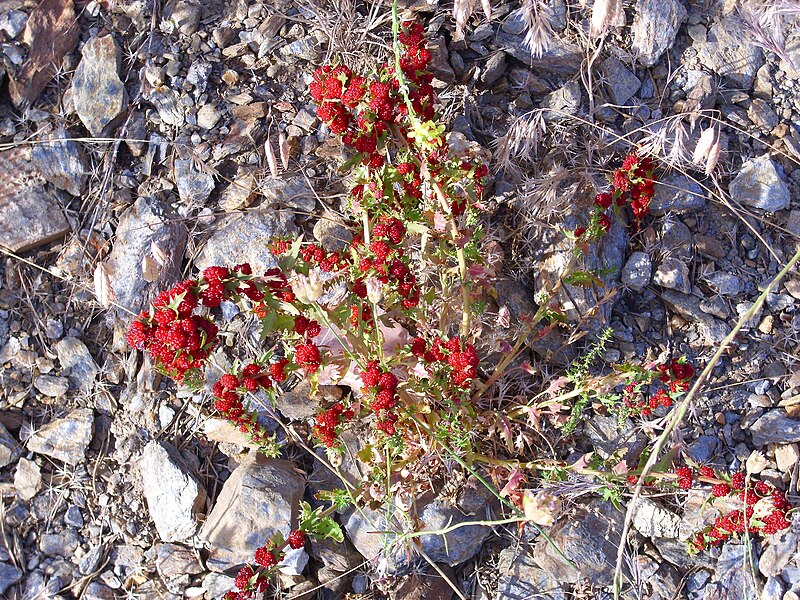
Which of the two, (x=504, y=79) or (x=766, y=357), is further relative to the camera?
(x=504, y=79)

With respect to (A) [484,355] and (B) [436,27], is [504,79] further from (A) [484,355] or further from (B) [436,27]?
(A) [484,355]

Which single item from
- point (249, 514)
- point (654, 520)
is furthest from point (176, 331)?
point (654, 520)

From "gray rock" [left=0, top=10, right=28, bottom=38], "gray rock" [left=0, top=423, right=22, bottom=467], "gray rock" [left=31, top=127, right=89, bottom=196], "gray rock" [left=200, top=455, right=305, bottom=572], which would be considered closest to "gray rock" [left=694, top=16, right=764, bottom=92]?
"gray rock" [left=200, top=455, right=305, bottom=572]

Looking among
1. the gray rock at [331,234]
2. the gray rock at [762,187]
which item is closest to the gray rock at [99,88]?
the gray rock at [331,234]

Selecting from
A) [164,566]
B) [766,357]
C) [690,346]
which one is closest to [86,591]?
[164,566]

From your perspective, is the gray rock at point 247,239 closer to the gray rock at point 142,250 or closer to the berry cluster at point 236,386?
the gray rock at point 142,250

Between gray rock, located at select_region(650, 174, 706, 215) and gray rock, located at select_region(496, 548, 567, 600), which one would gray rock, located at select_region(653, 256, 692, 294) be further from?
gray rock, located at select_region(496, 548, 567, 600)
